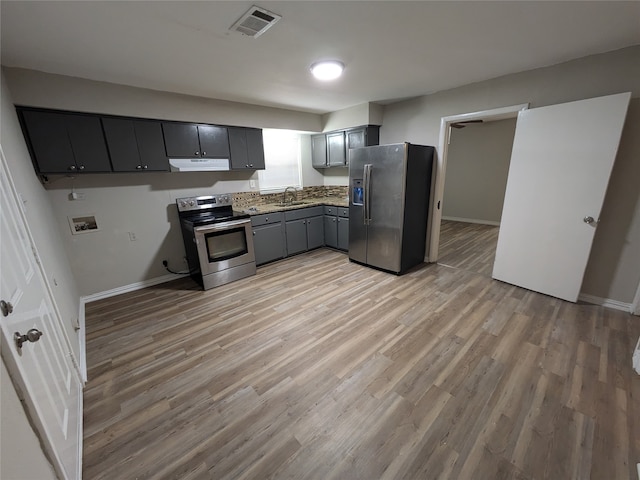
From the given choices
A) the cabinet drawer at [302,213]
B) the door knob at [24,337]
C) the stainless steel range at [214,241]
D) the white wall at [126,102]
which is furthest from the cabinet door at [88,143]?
the door knob at [24,337]

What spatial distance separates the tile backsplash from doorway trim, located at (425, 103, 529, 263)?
1.82m

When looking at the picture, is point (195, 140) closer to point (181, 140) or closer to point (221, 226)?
point (181, 140)

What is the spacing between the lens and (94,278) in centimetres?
311

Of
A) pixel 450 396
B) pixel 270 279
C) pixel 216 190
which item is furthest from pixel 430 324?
pixel 216 190

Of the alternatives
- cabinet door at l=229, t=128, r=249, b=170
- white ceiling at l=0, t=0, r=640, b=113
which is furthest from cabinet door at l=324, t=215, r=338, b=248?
white ceiling at l=0, t=0, r=640, b=113

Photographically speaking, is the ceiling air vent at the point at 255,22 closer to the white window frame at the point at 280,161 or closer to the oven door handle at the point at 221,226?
the oven door handle at the point at 221,226

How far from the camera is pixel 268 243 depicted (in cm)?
402

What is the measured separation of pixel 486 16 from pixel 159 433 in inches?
135

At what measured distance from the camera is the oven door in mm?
3209

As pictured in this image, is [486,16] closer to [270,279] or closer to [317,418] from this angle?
[317,418]

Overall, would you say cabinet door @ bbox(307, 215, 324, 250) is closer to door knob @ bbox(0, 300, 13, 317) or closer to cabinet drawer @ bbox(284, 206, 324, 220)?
cabinet drawer @ bbox(284, 206, 324, 220)

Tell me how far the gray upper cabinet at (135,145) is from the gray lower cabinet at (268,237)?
139 centimetres

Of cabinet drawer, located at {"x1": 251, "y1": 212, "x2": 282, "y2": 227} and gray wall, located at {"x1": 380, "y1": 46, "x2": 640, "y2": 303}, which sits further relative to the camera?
cabinet drawer, located at {"x1": 251, "y1": 212, "x2": 282, "y2": 227}

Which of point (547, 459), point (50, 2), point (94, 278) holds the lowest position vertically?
point (547, 459)
